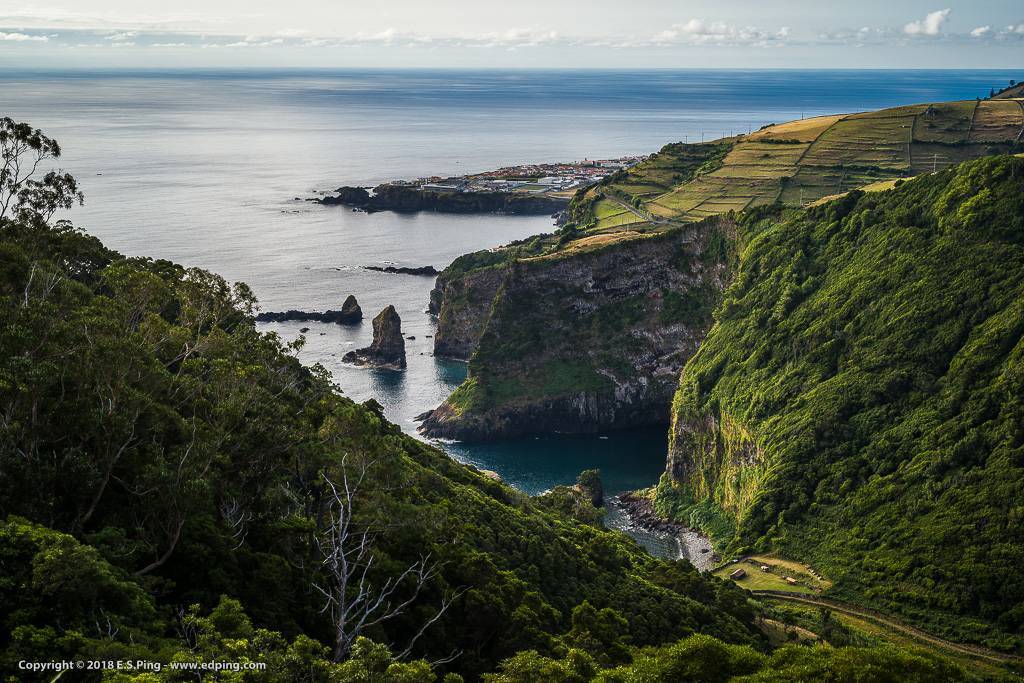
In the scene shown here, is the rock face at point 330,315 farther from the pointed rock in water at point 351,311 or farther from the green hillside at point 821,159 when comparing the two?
the green hillside at point 821,159

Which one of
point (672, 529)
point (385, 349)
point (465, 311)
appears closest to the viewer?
point (672, 529)

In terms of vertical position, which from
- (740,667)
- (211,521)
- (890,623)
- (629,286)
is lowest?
(890,623)

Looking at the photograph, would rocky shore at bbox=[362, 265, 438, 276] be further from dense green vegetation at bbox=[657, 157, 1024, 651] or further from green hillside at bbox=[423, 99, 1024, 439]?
dense green vegetation at bbox=[657, 157, 1024, 651]

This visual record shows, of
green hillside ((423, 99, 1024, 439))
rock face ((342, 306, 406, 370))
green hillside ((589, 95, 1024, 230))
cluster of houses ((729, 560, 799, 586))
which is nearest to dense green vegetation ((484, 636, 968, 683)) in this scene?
cluster of houses ((729, 560, 799, 586))

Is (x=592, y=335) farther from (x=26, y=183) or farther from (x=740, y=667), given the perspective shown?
(x=740, y=667)

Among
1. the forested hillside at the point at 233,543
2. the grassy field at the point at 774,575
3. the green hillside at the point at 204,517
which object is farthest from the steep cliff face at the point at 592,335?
the forested hillside at the point at 233,543

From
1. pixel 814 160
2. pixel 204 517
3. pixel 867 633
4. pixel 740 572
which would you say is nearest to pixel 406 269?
pixel 814 160
